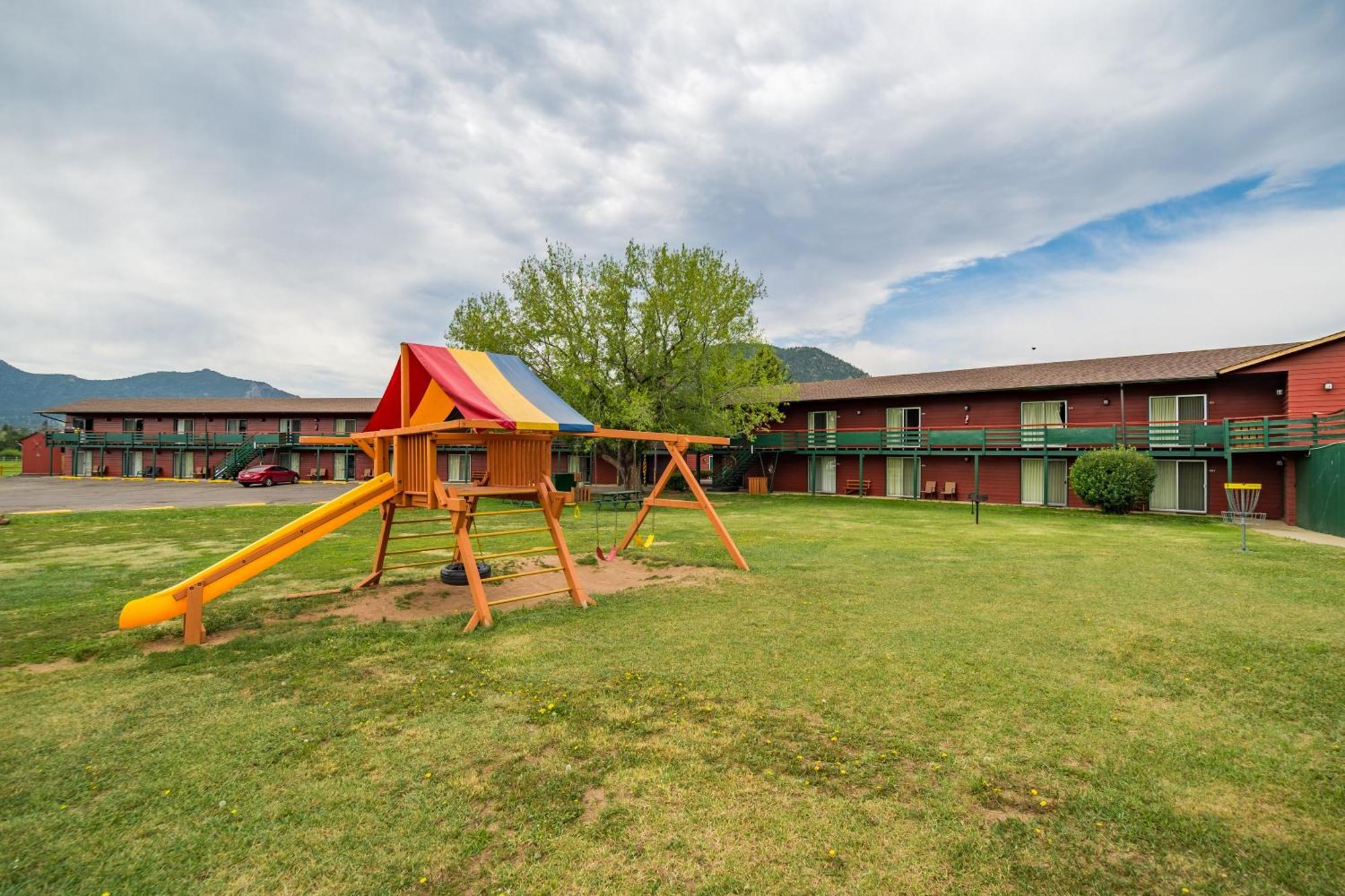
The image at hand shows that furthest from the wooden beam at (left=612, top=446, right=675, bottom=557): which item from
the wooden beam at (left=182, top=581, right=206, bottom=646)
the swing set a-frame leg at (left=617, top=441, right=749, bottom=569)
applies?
the wooden beam at (left=182, top=581, right=206, bottom=646)

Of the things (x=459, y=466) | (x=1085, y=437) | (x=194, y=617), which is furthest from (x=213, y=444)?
(x=1085, y=437)

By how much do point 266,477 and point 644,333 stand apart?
2779 cm

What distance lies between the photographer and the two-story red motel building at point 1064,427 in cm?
2038

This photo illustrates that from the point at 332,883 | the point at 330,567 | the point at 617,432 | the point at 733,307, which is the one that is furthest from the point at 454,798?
the point at 733,307

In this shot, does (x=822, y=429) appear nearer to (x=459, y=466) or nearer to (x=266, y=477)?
(x=459, y=466)

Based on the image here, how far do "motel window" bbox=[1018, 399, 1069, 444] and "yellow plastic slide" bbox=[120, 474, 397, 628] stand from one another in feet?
86.0

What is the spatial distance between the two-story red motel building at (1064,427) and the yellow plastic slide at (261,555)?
21.9m

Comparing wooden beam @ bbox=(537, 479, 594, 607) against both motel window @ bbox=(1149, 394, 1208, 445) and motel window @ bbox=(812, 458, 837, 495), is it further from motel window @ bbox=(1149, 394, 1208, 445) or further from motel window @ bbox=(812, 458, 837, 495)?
motel window @ bbox=(812, 458, 837, 495)

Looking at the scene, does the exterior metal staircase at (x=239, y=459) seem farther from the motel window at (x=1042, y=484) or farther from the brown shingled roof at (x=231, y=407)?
the motel window at (x=1042, y=484)

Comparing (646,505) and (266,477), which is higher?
(646,505)

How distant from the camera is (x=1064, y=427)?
25141 mm

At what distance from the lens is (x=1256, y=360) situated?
20.9 metres

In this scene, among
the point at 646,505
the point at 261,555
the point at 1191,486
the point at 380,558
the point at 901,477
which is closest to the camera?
the point at 261,555

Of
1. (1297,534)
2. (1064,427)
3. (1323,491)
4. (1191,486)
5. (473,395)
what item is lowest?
(1297,534)
